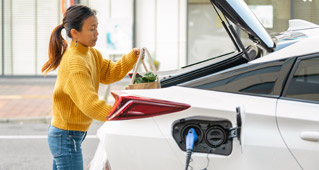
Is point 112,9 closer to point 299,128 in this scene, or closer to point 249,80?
point 249,80

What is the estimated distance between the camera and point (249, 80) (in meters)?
3.37

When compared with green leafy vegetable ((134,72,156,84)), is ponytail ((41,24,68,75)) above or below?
above

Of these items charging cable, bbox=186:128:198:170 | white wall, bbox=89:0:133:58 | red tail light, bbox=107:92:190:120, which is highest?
white wall, bbox=89:0:133:58

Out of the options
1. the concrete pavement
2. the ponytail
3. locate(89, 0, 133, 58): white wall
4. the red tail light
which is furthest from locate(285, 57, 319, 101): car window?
locate(89, 0, 133, 58): white wall

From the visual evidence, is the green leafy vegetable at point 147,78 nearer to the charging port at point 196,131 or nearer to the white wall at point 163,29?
the charging port at point 196,131

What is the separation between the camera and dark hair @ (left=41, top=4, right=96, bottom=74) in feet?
11.9

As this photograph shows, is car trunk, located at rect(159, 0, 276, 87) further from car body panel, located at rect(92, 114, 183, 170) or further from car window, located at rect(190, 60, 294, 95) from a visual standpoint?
car body panel, located at rect(92, 114, 183, 170)

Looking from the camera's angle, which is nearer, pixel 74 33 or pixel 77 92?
pixel 77 92

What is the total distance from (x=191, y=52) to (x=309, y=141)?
473 inches

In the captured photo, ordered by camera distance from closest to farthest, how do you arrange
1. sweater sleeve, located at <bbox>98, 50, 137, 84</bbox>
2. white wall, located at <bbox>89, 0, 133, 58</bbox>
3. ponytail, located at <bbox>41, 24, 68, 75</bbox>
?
ponytail, located at <bbox>41, 24, 68, 75</bbox>, sweater sleeve, located at <bbox>98, 50, 137, 84</bbox>, white wall, located at <bbox>89, 0, 133, 58</bbox>

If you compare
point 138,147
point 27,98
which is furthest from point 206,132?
point 27,98

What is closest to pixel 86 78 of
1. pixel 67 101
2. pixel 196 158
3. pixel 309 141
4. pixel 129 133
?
pixel 67 101

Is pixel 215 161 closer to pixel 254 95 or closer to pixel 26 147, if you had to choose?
pixel 254 95

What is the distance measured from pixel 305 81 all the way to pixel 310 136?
0.37 m
